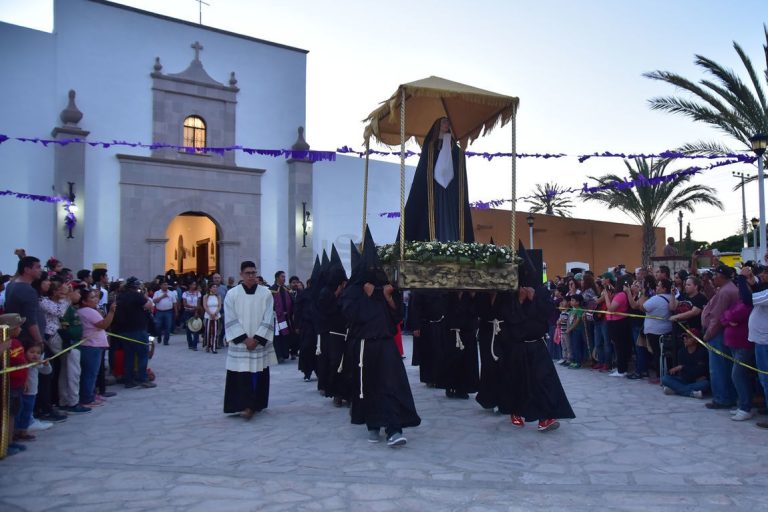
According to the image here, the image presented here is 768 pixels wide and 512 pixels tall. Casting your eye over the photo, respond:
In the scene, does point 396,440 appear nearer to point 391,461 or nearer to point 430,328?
point 391,461

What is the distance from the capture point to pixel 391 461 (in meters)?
5.68

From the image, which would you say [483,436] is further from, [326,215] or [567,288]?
[326,215]

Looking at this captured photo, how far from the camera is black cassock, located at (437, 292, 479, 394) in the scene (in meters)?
8.65

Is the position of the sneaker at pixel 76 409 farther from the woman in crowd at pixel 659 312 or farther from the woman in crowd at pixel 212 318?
the woman in crowd at pixel 659 312

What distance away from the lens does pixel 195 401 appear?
28.2 ft

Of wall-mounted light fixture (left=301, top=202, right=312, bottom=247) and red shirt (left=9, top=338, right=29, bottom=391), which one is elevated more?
wall-mounted light fixture (left=301, top=202, right=312, bottom=247)

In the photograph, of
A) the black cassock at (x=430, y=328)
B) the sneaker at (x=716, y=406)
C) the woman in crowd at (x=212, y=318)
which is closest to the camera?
the sneaker at (x=716, y=406)

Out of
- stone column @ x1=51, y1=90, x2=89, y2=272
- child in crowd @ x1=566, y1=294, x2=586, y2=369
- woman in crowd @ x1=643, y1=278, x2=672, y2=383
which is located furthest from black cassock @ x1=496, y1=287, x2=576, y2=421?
stone column @ x1=51, y1=90, x2=89, y2=272

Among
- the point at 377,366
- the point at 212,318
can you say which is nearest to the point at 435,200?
the point at 377,366

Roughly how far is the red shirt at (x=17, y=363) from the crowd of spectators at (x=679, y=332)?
734 centimetres

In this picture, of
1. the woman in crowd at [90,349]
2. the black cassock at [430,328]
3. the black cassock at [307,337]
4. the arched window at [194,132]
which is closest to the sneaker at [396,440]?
the black cassock at [430,328]

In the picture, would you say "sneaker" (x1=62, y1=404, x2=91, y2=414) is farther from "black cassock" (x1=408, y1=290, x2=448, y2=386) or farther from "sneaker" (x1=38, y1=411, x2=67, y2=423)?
"black cassock" (x1=408, y1=290, x2=448, y2=386)

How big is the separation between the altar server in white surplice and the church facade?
10.8 metres

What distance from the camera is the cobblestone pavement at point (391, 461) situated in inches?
183
